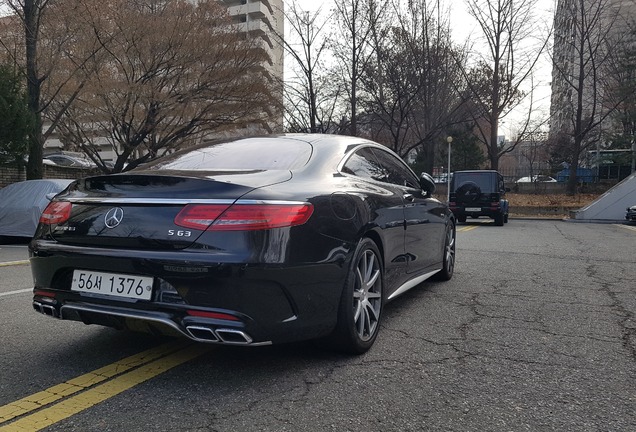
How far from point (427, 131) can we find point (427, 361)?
69.9 feet

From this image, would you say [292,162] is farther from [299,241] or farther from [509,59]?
[509,59]

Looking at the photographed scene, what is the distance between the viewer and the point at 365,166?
4.00 meters

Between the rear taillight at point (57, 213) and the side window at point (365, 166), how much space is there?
175 centimetres

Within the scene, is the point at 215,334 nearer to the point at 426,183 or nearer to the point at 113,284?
the point at 113,284

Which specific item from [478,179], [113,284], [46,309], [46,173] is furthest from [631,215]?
[46,173]

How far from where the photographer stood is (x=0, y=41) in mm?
15422

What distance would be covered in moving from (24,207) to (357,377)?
A: 351 inches

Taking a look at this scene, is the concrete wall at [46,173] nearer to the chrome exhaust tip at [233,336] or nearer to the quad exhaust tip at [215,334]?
the quad exhaust tip at [215,334]

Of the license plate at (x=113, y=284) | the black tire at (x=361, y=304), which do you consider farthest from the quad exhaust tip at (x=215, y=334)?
the black tire at (x=361, y=304)

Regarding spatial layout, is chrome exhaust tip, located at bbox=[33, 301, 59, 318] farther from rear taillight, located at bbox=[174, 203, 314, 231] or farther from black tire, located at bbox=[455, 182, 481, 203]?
black tire, located at bbox=[455, 182, 481, 203]

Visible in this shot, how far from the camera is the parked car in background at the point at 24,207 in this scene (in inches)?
379

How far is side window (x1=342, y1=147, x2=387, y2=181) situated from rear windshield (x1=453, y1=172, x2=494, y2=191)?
14023 millimetres

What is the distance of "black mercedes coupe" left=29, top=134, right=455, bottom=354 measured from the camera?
259 cm

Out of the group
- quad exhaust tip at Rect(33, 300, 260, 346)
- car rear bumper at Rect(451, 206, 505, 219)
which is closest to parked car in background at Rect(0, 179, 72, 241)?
quad exhaust tip at Rect(33, 300, 260, 346)
